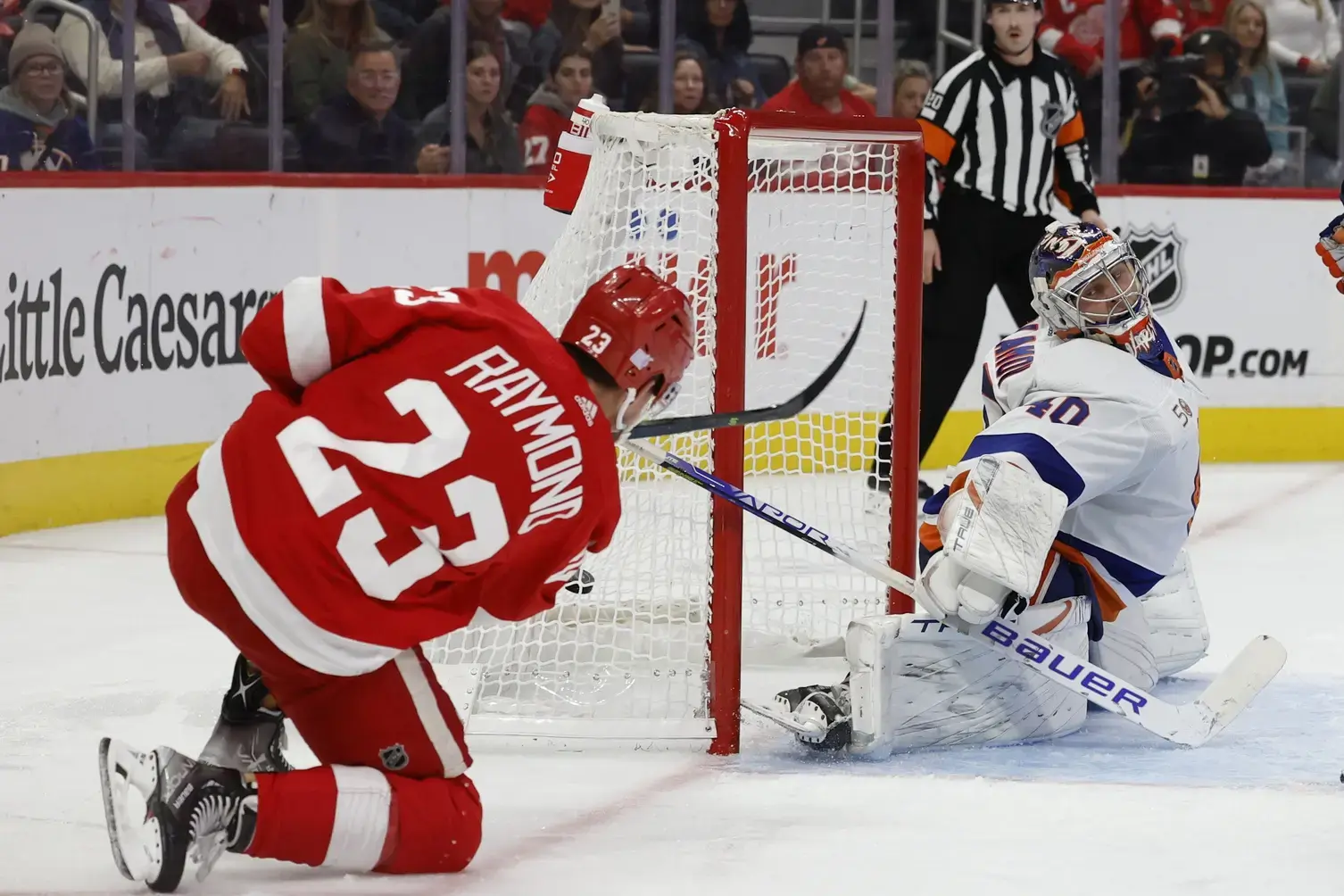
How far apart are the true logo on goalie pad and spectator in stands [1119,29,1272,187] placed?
3.67 metres

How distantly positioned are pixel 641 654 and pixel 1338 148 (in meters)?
4.13

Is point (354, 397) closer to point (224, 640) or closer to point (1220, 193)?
point (224, 640)

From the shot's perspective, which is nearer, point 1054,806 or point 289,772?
point 289,772

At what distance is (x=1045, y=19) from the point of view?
6.35m

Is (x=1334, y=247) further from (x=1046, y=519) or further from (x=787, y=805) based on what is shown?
(x=787, y=805)

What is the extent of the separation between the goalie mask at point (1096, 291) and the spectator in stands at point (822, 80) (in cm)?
325

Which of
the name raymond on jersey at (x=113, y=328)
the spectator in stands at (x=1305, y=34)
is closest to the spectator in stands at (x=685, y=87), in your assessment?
the name raymond on jersey at (x=113, y=328)

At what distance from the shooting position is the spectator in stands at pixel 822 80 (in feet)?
20.1

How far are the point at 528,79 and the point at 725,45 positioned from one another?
628 millimetres

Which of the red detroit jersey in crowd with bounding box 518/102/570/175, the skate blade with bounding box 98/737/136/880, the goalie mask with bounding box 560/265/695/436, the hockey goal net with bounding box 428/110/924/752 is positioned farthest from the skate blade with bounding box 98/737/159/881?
the red detroit jersey in crowd with bounding box 518/102/570/175

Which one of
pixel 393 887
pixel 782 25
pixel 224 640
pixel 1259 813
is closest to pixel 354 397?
pixel 393 887

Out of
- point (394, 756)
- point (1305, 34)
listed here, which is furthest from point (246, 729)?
point (1305, 34)

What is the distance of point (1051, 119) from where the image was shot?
5016 mm

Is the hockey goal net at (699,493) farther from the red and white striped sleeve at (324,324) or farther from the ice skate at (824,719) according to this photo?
the red and white striped sleeve at (324,324)
